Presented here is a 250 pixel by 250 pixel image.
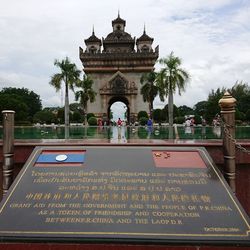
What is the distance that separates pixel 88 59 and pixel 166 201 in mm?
54316

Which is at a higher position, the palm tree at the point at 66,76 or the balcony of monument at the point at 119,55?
the balcony of monument at the point at 119,55

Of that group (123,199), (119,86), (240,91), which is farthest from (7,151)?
(240,91)

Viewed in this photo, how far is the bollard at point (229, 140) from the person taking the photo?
6527mm

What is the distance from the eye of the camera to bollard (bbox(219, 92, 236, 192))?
653cm

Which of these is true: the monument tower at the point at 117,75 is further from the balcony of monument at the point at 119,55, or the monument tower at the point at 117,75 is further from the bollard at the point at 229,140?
the bollard at the point at 229,140

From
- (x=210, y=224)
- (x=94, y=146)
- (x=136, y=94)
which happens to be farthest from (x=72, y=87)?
(x=210, y=224)

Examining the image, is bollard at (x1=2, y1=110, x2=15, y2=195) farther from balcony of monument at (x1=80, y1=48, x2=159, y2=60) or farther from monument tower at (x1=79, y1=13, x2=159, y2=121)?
balcony of monument at (x1=80, y1=48, x2=159, y2=60)

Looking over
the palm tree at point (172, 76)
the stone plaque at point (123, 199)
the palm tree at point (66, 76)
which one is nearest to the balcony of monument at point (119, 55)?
the palm tree at point (66, 76)

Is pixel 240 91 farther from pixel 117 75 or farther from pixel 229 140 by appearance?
pixel 229 140

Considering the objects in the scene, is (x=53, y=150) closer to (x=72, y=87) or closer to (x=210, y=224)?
(x=210, y=224)

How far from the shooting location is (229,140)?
655cm

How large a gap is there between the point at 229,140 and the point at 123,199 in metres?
2.57

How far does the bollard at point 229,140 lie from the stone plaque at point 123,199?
519 millimetres

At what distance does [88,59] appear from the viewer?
2270 inches
